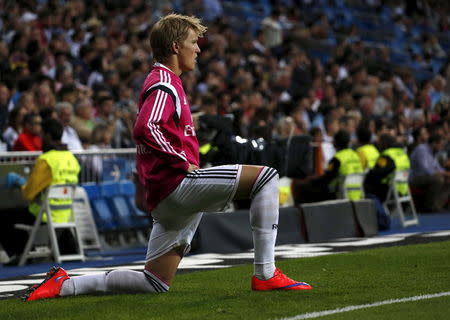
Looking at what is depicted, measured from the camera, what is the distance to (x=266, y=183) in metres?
7.30

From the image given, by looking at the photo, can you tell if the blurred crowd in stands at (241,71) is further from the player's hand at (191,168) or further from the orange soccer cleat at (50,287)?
the player's hand at (191,168)

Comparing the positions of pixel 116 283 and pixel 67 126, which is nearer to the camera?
pixel 116 283

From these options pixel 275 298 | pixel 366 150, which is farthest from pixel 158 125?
pixel 366 150

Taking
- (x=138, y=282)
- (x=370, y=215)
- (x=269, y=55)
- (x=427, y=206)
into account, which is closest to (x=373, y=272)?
(x=138, y=282)

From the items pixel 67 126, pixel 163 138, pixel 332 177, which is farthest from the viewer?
pixel 332 177

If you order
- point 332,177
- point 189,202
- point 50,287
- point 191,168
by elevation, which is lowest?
point 50,287

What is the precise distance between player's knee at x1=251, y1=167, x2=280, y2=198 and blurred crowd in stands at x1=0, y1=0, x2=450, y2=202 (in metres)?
6.01

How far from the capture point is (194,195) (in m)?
7.17

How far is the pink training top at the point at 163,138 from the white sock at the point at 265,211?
47 cm

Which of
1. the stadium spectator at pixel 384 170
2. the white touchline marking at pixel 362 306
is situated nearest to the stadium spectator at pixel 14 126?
the stadium spectator at pixel 384 170

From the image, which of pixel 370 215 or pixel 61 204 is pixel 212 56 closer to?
pixel 370 215

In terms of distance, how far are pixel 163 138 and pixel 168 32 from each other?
2.54 feet

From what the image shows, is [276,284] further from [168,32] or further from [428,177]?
[428,177]

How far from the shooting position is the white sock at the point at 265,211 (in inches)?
287
